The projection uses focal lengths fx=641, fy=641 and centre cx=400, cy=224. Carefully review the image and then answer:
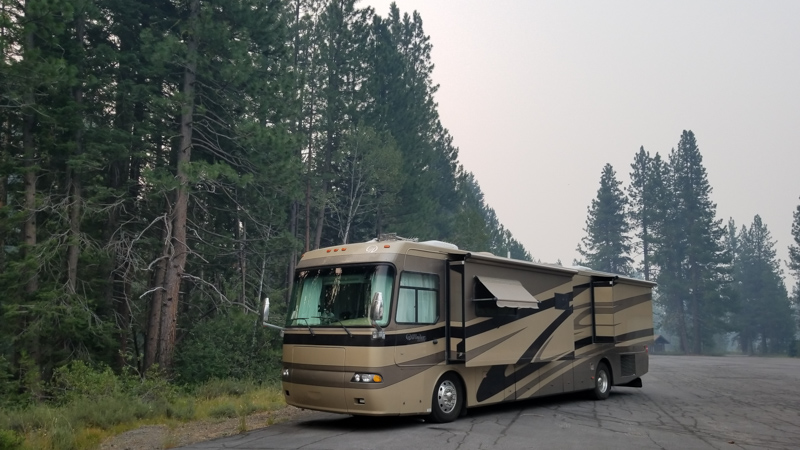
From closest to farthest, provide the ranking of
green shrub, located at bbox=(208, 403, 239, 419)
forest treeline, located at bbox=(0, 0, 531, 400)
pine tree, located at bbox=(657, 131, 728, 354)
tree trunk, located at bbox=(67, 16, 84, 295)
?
1. green shrub, located at bbox=(208, 403, 239, 419)
2. forest treeline, located at bbox=(0, 0, 531, 400)
3. tree trunk, located at bbox=(67, 16, 84, 295)
4. pine tree, located at bbox=(657, 131, 728, 354)

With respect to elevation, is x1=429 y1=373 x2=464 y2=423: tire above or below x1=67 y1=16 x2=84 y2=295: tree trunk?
below

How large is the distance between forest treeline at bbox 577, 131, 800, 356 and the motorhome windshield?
63.5 m

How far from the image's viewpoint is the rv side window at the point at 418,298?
10.6 meters

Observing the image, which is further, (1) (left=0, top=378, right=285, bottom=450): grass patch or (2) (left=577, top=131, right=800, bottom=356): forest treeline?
(2) (left=577, top=131, right=800, bottom=356): forest treeline

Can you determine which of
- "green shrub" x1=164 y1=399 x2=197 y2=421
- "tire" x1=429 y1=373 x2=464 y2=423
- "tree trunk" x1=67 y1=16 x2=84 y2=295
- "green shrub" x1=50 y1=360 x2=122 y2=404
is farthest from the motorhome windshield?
"tree trunk" x1=67 y1=16 x2=84 y2=295

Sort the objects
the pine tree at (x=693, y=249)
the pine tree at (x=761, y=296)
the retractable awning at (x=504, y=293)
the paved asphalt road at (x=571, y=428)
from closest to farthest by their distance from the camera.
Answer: the paved asphalt road at (x=571, y=428) → the retractable awning at (x=504, y=293) → the pine tree at (x=693, y=249) → the pine tree at (x=761, y=296)

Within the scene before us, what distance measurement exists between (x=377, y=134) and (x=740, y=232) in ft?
286

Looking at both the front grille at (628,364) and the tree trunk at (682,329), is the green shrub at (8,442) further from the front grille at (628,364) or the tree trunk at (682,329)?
the tree trunk at (682,329)

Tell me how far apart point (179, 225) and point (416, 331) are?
1138cm

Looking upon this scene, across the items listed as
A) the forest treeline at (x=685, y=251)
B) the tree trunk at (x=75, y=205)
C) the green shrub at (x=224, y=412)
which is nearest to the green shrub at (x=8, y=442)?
the green shrub at (x=224, y=412)

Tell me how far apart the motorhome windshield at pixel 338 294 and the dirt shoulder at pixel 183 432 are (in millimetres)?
2074

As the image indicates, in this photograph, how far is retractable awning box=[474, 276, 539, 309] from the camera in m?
11.8

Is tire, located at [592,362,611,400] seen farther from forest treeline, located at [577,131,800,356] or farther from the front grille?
forest treeline, located at [577,131,800,356]

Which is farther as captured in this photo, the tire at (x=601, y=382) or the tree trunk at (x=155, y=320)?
the tree trunk at (x=155, y=320)
